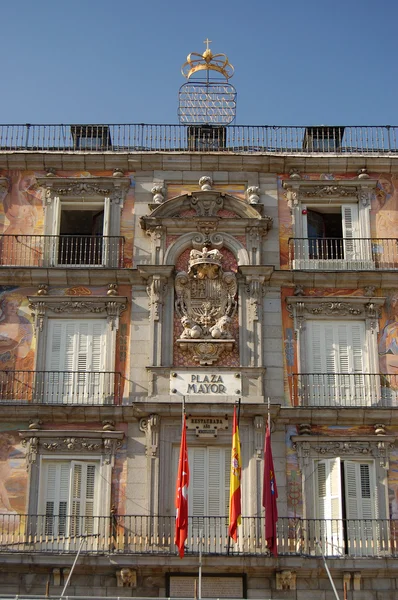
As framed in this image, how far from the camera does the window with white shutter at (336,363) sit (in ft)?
83.2

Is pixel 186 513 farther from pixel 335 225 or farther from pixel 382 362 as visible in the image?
pixel 335 225

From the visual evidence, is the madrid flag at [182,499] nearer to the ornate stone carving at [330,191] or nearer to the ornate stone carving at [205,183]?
the ornate stone carving at [205,183]

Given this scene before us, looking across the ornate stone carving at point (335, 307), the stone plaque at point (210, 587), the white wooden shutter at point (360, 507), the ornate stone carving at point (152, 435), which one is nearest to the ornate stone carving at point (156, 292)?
the ornate stone carving at point (152, 435)

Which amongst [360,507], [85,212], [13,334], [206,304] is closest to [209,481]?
[360,507]

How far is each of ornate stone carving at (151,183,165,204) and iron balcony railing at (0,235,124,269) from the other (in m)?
1.36

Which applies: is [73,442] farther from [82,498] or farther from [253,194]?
[253,194]

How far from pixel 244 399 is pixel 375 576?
4994 mm

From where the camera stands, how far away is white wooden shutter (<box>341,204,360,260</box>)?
2691 centimetres

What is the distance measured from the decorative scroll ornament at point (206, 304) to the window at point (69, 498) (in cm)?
382

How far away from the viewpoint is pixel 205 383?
25.1 metres

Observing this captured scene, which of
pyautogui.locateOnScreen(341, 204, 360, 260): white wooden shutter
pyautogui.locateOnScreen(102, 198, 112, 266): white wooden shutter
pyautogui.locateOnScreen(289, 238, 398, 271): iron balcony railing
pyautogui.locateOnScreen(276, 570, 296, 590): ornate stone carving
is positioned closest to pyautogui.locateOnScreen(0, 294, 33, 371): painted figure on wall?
pyautogui.locateOnScreen(102, 198, 112, 266): white wooden shutter

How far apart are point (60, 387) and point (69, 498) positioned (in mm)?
2727

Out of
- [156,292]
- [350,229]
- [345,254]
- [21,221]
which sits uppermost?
[21,221]

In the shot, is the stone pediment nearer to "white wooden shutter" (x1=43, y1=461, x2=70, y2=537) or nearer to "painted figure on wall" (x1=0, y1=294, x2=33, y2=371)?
"painted figure on wall" (x1=0, y1=294, x2=33, y2=371)
